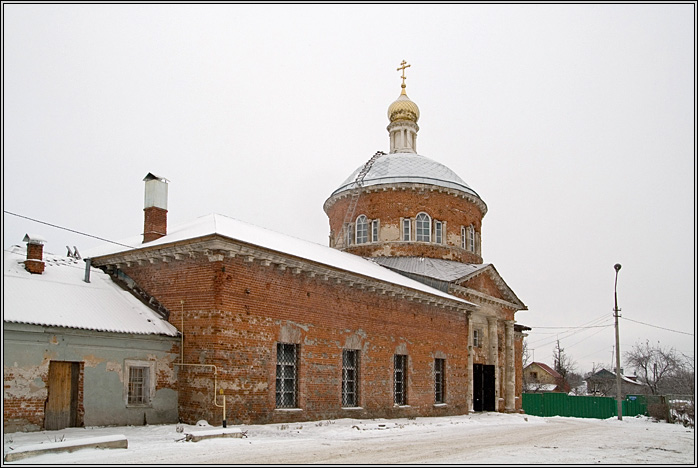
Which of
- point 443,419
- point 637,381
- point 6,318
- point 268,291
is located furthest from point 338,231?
point 637,381

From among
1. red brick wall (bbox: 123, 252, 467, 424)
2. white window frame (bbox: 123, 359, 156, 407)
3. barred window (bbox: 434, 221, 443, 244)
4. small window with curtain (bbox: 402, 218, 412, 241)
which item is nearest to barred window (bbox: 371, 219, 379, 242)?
small window with curtain (bbox: 402, 218, 412, 241)

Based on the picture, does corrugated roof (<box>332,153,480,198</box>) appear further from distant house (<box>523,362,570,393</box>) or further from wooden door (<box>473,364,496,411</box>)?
distant house (<box>523,362,570,393</box>)

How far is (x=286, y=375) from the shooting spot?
18.2 meters

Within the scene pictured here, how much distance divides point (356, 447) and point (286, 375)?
17.7 feet

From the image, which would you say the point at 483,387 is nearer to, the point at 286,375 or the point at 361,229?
the point at 361,229

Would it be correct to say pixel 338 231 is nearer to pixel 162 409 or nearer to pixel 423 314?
pixel 423 314

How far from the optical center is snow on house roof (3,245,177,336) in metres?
14.7

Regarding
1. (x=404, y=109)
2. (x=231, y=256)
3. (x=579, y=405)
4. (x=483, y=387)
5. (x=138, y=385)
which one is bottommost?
(x=579, y=405)

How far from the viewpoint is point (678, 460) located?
40.4ft

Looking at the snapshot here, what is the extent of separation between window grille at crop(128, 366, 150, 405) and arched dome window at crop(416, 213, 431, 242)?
17.0m

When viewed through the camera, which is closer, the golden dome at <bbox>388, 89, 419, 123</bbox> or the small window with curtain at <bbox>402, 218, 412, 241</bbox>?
the small window with curtain at <bbox>402, 218, 412, 241</bbox>

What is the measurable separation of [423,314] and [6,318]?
47.6 ft

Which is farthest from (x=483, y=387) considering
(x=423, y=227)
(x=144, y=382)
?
(x=144, y=382)

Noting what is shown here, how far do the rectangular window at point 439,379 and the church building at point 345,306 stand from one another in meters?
0.08
